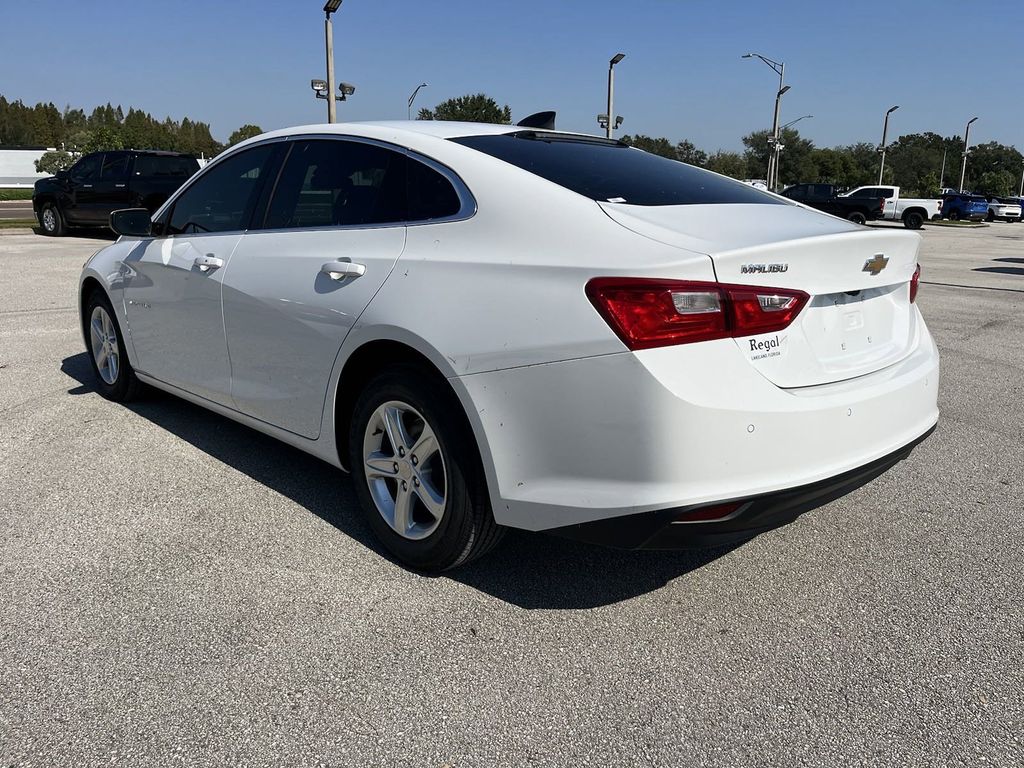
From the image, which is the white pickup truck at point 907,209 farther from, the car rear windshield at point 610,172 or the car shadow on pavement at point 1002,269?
the car rear windshield at point 610,172

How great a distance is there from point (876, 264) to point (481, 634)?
6.01ft

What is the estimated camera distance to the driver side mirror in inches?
187

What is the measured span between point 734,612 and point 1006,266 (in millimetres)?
17701

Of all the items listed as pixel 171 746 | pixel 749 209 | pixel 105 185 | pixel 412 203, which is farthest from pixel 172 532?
pixel 105 185

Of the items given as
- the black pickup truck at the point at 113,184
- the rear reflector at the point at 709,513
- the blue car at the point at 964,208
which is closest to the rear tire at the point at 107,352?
the rear reflector at the point at 709,513

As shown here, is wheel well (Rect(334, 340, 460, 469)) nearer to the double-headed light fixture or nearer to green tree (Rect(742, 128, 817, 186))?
the double-headed light fixture

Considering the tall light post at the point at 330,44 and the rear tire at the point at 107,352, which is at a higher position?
the tall light post at the point at 330,44

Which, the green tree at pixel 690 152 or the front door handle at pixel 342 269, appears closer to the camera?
the front door handle at pixel 342 269

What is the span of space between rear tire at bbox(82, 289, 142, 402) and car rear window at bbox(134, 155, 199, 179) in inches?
534

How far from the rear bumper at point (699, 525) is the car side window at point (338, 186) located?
4.64 feet

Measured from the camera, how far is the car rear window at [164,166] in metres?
17.8

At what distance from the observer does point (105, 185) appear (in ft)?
58.6

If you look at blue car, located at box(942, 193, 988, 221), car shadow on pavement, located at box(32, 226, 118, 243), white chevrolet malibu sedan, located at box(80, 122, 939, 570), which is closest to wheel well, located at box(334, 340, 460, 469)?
white chevrolet malibu sedan, located at box(80, 122, 939, 570)

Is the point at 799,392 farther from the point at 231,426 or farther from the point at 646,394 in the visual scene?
the point at 231,426
